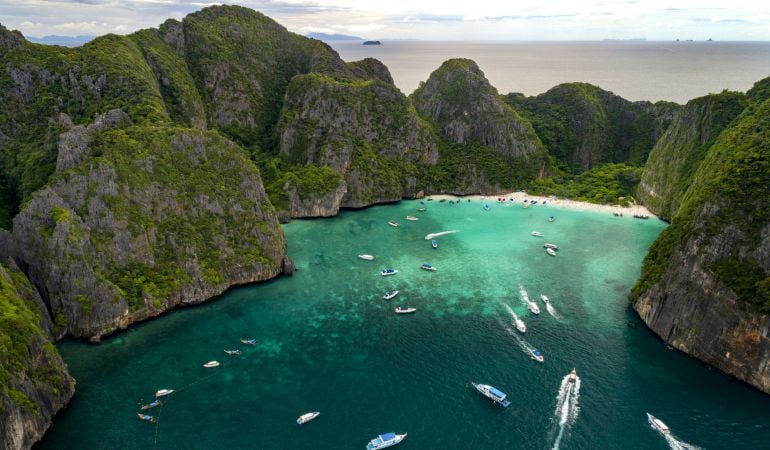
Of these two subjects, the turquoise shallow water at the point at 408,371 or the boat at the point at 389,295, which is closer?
the turquoise shallow water at the point at 408,371

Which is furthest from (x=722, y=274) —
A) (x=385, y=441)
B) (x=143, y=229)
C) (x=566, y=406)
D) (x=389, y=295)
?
(x=143, y=229)

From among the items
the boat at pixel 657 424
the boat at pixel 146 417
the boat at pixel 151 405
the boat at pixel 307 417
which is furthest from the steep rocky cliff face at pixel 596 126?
the boat at pixel 146 417

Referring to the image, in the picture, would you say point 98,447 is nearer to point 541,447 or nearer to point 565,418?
point 541,447

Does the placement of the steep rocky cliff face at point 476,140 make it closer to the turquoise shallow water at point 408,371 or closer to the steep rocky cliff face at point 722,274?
the turquoise shallow water at point 408,371

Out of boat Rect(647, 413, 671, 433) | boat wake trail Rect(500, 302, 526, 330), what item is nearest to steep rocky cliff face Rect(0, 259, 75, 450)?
boat wake trail Rect(500, 302, 526, 330)

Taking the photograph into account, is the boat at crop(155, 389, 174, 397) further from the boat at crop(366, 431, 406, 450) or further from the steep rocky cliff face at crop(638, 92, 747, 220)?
the steep rocky cliff face at crop(638, 92, 747, 220)

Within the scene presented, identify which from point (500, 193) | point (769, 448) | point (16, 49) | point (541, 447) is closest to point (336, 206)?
point (500, 193)
